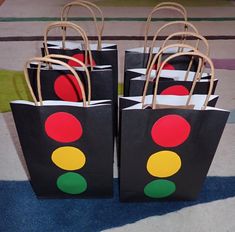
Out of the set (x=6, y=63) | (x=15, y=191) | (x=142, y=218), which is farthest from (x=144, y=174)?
(x=6, y=63)

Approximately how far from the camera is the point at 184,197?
0.94 metres

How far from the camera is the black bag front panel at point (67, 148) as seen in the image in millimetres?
761

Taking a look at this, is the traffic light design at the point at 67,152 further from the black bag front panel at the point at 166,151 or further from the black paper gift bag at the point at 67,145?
the black bag front panel at the point at 166,151

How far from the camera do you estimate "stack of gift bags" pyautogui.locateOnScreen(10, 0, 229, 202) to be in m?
0.76

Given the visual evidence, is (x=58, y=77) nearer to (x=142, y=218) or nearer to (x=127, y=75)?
(x=127, y=75)

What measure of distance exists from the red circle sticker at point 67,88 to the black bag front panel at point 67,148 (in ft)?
0.61

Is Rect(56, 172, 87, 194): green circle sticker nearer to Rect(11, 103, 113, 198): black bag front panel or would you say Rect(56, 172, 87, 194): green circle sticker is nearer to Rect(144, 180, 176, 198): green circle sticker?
Rect(11, 103, 113, 198): black bag front panel

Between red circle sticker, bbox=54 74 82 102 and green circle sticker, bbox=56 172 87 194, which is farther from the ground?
red circle sticker, bbox=54 74 82 102

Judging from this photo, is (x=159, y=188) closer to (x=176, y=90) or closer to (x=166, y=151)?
(x=166, y=151)

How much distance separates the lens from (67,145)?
2.66 feet

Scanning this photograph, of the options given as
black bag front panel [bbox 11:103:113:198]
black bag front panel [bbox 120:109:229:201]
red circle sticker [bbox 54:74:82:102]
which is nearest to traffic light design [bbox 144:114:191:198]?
black bag front panel [bbox 120:109:229:201]

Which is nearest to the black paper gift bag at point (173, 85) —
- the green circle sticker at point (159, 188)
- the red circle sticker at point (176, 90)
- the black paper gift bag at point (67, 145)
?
the red circle sticker at point (176, 90)

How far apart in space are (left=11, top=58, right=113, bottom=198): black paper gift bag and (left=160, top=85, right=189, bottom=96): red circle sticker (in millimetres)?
194

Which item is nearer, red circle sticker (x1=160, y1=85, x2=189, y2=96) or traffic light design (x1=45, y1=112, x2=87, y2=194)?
traffic light design (x1=45, y1=112, x2=87, y2=194)
